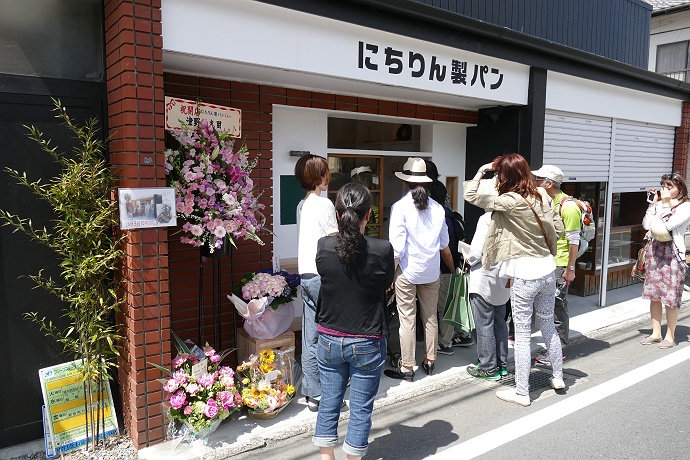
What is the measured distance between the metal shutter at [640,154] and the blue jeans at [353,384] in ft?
21.3

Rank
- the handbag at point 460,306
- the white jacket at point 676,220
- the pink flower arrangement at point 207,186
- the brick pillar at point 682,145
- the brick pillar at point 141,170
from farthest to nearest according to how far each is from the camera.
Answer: the brick pillar at point 682,145, the white jacket at point 676,220, the handbag at point 460,306, the pink flower arrangement at point 207,186, the brick pillar at point 141,170

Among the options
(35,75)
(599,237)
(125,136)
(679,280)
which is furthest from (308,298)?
(599,237)

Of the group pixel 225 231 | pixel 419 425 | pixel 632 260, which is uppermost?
pixel 225 231

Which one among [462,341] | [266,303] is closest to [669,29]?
[462,341]

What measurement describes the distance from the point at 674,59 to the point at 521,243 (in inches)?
480

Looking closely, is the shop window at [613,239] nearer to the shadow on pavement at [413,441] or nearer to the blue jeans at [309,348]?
the shadow on pavement at [413,441]

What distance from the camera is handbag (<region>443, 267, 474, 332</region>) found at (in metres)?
4.96

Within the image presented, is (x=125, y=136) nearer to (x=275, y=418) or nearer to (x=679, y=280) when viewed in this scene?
(x=275, y=418)

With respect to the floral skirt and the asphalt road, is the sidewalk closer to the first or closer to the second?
the asphalt road

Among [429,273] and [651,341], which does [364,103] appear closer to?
[429,273]

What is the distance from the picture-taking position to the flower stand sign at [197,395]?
3.53 metres

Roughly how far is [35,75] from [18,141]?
482 millimetres

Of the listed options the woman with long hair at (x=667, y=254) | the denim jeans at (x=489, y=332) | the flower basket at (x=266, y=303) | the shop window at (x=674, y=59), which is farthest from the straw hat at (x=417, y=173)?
the shop window at (x=674, y=59)

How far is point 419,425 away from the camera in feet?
12.8
